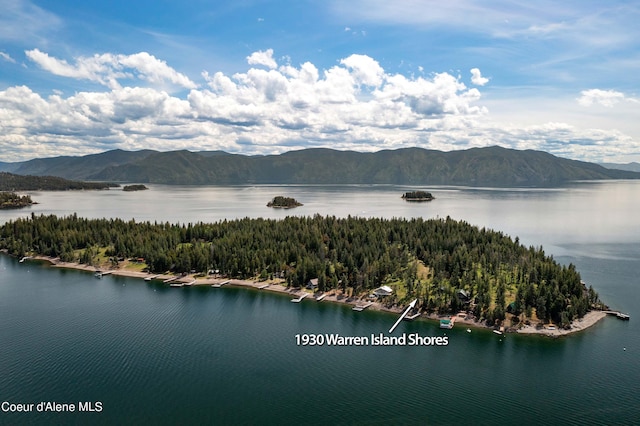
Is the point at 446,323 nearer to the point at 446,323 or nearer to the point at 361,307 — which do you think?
the point at 446,323

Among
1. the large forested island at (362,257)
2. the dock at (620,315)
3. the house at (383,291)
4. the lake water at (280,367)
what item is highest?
the large forested island at (362,257)

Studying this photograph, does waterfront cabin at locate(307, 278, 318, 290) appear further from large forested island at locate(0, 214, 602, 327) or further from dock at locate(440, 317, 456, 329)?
dock at locate(440, 317, 456, 329)

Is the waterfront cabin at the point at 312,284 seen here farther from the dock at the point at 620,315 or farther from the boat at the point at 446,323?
the dock at the point at 620,315

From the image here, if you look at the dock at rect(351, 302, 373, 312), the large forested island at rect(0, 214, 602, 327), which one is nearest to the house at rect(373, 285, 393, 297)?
the large forested island at rect(0, 214, 602, 327)

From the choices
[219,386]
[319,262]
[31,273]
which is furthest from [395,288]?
[31,273]

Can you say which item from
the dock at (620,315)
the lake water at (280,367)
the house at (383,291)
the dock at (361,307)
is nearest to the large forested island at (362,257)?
the house at (383,291)

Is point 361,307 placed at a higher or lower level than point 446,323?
lower

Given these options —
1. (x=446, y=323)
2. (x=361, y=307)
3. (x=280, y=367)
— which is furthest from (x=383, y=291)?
(x=280, y=367)
